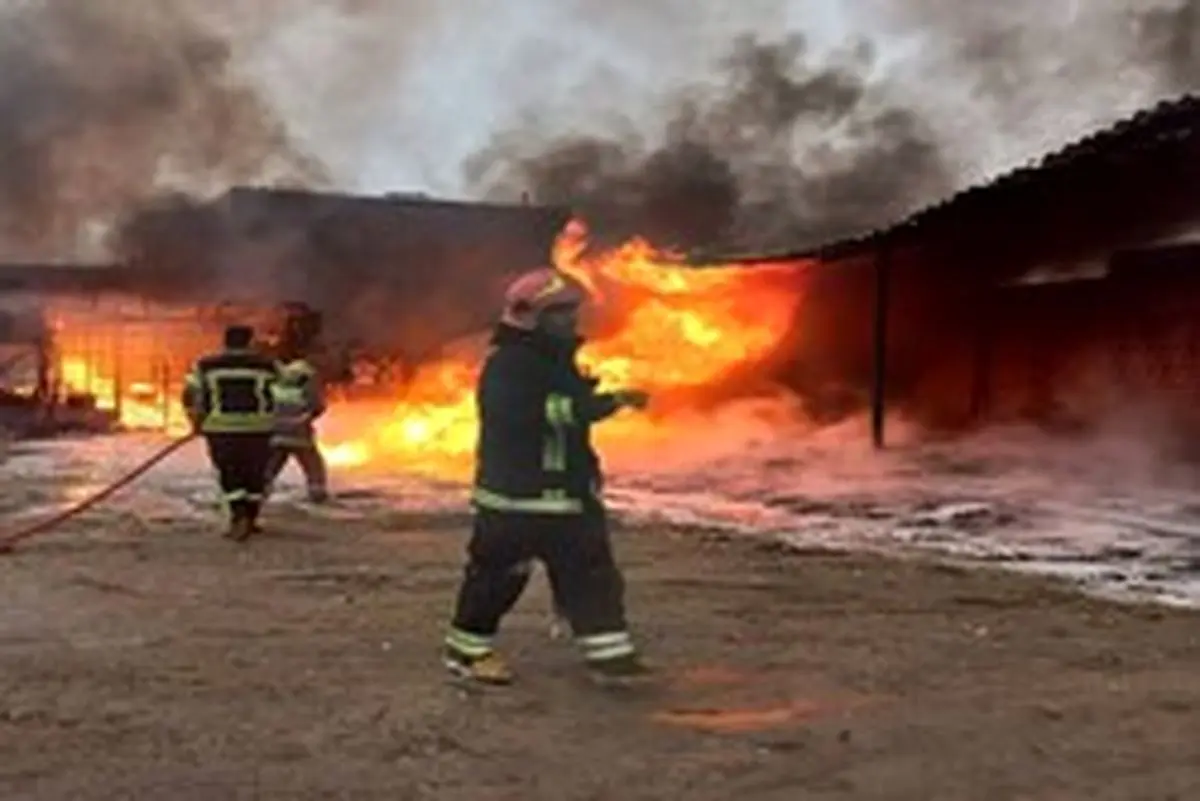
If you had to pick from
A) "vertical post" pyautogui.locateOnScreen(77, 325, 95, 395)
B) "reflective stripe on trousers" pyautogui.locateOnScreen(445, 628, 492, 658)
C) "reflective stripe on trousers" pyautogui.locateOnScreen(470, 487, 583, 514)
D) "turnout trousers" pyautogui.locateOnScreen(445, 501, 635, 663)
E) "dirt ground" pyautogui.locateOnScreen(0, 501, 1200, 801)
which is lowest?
"dirt ground" pyautogui.locateOnScreen(0, 501, 1200, 801)

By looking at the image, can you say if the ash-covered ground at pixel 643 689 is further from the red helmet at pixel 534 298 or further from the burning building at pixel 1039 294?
the burning building at pixel 1039 294

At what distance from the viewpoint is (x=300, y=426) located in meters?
14.2

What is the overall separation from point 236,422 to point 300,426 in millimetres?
2618

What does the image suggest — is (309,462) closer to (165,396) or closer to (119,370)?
(165,396)

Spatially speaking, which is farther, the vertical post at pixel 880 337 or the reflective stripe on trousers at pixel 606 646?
the vertical post at pixel 880 337

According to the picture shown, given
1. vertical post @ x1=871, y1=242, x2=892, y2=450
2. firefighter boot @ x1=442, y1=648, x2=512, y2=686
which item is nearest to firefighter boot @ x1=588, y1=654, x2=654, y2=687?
firefighter boot @ x1=442, y1=648, x2=512, y2=686

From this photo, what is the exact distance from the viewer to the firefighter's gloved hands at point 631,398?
6.67 metres

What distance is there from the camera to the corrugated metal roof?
1328 cm

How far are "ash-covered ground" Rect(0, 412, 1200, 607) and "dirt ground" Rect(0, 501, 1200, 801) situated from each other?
4.84 feet

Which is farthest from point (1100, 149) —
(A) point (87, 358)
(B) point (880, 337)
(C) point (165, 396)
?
(A) point (87, 358)

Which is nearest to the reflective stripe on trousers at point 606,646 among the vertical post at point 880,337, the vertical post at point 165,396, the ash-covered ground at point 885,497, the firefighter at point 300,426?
the ash-covered ground at point 885,497

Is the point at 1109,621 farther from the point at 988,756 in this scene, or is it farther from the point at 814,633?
the point at 988,756

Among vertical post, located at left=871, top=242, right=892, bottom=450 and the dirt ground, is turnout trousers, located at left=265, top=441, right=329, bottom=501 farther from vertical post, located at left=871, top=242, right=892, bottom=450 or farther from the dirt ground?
vertical post, located at left=871, top=242, right=892, bottom=450

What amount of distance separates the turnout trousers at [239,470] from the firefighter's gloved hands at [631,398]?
17.3 feet
